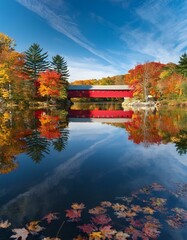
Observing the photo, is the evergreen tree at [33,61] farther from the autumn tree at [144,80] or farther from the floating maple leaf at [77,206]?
the floating maple leaf at [77,206]

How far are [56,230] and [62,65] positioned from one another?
157ft

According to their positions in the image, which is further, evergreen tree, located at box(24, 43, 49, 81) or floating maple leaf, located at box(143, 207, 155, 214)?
evergreen tree, located at box(24, 43, 49, 81)

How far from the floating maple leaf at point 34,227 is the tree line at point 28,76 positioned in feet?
83.5

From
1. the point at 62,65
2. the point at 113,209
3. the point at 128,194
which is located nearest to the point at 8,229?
the point at 113,209

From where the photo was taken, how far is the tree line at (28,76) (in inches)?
1143

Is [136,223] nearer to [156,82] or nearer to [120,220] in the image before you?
[120,220]

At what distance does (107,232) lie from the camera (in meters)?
3.34

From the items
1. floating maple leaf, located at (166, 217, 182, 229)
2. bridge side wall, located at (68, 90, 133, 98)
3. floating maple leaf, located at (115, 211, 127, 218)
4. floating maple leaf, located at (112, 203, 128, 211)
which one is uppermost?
bridge side wall, located at (68, 90, 133, 98)

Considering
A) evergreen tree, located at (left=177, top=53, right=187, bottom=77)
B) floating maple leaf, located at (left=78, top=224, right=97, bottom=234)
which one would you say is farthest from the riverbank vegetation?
floating maple leaf, located at (left=78, top=224, right=97, bottom=234)

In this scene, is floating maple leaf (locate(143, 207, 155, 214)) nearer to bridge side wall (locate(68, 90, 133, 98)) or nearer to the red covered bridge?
the red covered bridge

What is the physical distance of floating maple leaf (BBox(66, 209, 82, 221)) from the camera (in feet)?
12.3

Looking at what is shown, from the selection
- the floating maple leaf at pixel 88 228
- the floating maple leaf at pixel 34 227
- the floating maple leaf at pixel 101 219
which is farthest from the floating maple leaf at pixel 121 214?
the floating maple leaf at pixel 34 227

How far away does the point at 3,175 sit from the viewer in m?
5.85

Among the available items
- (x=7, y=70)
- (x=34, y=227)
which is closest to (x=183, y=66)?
(x=7, y=70)
